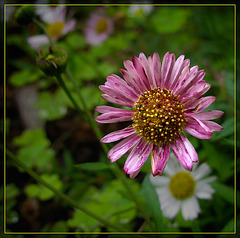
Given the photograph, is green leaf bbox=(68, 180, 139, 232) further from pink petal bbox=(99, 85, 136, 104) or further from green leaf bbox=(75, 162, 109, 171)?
pink petal bbox=(99, 85, 136, 104)

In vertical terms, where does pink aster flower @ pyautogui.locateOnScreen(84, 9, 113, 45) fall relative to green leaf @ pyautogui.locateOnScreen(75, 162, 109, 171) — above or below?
above

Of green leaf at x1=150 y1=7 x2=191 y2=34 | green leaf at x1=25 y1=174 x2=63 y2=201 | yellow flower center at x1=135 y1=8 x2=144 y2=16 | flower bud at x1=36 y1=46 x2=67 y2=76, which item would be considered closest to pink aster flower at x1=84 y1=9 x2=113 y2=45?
yellow flower center at x1=135 y1=8 x2=144 y2=16

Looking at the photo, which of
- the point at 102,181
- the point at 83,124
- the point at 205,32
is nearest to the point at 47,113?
the point at 83,124

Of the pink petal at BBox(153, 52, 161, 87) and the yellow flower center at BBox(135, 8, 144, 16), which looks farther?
the yellow flower center at BBox(135, 8, 144, 16)

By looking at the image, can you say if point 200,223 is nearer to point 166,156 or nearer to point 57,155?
point 166,156

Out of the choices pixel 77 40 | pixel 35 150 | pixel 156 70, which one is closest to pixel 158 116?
pixel 156 70

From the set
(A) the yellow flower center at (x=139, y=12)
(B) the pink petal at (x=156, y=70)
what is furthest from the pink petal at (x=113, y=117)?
(A) the yellow flower center at (x=139, y=12)

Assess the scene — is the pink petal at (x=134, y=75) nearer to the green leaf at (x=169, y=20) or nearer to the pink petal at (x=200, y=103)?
the pink petal at (x=200, y=103)
